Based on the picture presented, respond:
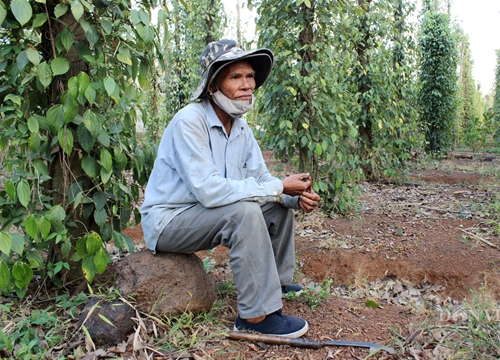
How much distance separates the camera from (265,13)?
4586 mm

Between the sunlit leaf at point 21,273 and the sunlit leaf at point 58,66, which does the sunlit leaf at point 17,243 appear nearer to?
the sunlit leaf at point 21,273

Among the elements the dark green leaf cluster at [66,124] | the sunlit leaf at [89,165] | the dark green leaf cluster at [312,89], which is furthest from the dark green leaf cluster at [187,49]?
the sunlit leaf at [89,165]

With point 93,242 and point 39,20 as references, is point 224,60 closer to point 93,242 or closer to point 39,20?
point 39,20

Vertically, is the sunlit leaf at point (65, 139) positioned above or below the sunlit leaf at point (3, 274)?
above

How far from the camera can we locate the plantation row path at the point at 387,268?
219 centimetres

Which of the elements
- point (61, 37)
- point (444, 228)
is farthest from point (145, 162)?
point (444, 228)

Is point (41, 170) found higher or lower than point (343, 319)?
higher

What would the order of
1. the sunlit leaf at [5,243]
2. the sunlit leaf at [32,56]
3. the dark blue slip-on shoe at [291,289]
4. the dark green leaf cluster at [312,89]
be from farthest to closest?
1. the dark green leaf cluster at [312,89]
2. the dark blue slip-on shoe at [291,289]
3. the sunlit leaf at [32,56]
4. the sunlit leaf at [5,243]

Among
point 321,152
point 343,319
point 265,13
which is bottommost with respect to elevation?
point 343,319

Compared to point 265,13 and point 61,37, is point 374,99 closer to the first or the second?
point 265,13

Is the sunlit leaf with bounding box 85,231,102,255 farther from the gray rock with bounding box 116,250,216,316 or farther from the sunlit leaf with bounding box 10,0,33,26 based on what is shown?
the sunlit leaf with bounding box 10,0,33,26

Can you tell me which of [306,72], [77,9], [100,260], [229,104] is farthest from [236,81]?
[306,72]

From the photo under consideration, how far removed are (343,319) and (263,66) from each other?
1580 mm

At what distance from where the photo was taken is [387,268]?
151 inches
